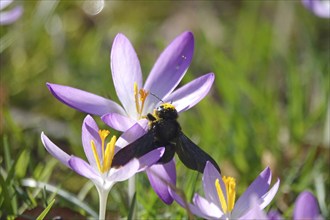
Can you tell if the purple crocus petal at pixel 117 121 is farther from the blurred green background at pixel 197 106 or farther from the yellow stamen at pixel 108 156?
the blurred green background at pixel 197 106

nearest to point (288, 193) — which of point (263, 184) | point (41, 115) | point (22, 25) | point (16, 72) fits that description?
point (263, 184)

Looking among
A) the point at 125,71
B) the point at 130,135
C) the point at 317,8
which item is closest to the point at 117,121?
the point at 130,135

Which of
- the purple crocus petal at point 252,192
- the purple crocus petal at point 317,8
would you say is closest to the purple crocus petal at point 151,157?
Result: the purple crocus petal at point 252,192

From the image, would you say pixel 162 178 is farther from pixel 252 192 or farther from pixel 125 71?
pixel 125 71

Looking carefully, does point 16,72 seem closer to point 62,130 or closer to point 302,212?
point 62,130

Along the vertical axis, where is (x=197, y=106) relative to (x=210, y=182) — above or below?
below
